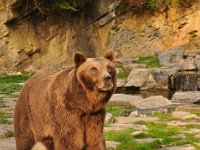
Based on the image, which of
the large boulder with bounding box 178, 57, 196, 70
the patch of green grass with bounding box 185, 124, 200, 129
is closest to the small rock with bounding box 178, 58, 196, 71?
the large boulder with bounding box 178, 57, 196, 70

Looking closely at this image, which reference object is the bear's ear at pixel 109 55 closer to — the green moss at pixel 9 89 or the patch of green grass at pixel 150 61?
the green moss at pixel 9 89

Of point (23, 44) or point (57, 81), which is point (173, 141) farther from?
point (23, 44)

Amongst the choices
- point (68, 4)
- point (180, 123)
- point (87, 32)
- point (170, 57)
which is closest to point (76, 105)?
point (180, 123)

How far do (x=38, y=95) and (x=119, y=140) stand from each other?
120 inches

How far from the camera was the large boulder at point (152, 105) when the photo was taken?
1311cm

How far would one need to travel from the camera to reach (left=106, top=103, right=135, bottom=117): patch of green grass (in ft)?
40.3

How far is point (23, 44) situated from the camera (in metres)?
27.4

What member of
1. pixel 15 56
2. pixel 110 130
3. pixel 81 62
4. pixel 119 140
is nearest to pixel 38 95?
pixel 81 62

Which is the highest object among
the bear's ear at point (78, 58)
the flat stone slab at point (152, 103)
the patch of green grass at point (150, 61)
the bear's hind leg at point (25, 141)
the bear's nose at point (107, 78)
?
the patch of green grass at point (150, 61)

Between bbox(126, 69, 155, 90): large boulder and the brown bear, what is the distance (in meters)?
14.5

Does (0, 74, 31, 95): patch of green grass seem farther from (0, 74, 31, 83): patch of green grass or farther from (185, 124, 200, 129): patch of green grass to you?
(185, 124, 200, 129): patch of green grass

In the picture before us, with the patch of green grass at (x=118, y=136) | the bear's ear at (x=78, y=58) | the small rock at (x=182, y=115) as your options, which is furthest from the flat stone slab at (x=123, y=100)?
the bear's ear at (x=78, y=58)

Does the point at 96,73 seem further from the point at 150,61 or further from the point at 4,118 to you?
the point at 150,61

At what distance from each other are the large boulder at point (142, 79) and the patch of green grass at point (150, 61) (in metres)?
2.55
